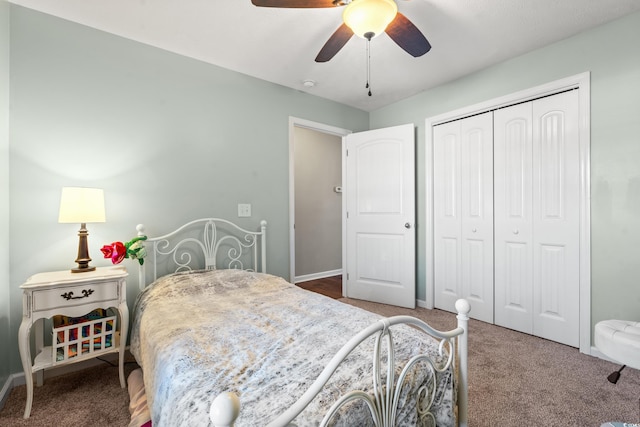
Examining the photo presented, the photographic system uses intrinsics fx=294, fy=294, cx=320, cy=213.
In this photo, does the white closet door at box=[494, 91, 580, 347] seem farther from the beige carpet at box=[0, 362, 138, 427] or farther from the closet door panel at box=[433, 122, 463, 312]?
the beige carpet at box=[0, 362, 138, 427]

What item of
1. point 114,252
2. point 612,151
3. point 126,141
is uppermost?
point 126,141

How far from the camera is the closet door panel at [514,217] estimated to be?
2.62 m

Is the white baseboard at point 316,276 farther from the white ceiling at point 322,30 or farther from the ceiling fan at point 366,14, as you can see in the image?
the ceiling fan at point 366,14

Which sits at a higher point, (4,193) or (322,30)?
(322,30)

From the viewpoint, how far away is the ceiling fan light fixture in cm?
148

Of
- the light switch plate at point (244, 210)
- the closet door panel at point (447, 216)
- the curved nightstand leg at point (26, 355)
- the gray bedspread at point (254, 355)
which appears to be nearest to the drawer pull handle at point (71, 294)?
the curved nightstand leg at point (26, 355)

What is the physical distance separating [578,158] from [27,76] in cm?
405

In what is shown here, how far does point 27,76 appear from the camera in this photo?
6.49 ft

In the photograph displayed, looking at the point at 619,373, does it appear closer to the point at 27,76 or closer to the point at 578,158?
the point at 578,158

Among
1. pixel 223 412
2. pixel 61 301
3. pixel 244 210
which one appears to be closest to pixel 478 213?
pixel 244 210

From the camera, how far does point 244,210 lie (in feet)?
9.57

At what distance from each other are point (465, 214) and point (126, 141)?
3174 mm

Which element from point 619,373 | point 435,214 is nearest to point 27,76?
point 435,214

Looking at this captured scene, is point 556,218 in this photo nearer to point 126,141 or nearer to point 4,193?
point 126,141
